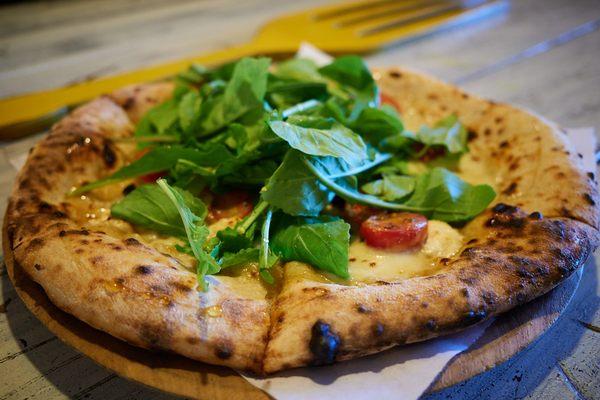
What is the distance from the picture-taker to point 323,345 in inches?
57.9

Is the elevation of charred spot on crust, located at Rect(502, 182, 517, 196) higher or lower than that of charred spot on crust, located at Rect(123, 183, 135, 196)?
lower

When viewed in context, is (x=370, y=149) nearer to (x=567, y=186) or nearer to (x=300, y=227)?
(x=300, y=227)

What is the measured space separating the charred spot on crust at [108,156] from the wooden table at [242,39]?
0.67 meters

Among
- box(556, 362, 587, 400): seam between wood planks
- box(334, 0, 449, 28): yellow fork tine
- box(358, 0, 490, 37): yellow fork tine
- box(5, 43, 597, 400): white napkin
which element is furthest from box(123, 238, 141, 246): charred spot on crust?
box(334, 0, 449, 28): yellow fork tine

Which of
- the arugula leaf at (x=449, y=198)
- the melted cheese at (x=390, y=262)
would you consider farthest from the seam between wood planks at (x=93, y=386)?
the arugula leaf at (x=449, y=198)

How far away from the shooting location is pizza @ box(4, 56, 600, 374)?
62.1 inches

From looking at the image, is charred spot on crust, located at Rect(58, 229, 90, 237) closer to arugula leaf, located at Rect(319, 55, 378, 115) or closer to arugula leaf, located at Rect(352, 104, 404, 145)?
arugula leaf, located at Rect(352, 104, 404, 145)

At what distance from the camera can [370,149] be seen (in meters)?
2.42

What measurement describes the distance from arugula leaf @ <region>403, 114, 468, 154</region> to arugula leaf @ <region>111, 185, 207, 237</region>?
1.12 meters

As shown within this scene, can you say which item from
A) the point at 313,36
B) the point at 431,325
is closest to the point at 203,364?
the point at 431,325

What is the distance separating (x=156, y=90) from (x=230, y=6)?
3193 millimetres

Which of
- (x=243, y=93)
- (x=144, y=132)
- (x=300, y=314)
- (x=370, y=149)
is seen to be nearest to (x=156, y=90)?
(x=144, y=132)

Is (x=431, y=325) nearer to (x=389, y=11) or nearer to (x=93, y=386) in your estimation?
(x=93, y=386)

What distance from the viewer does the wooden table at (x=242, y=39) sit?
70.7 inches
